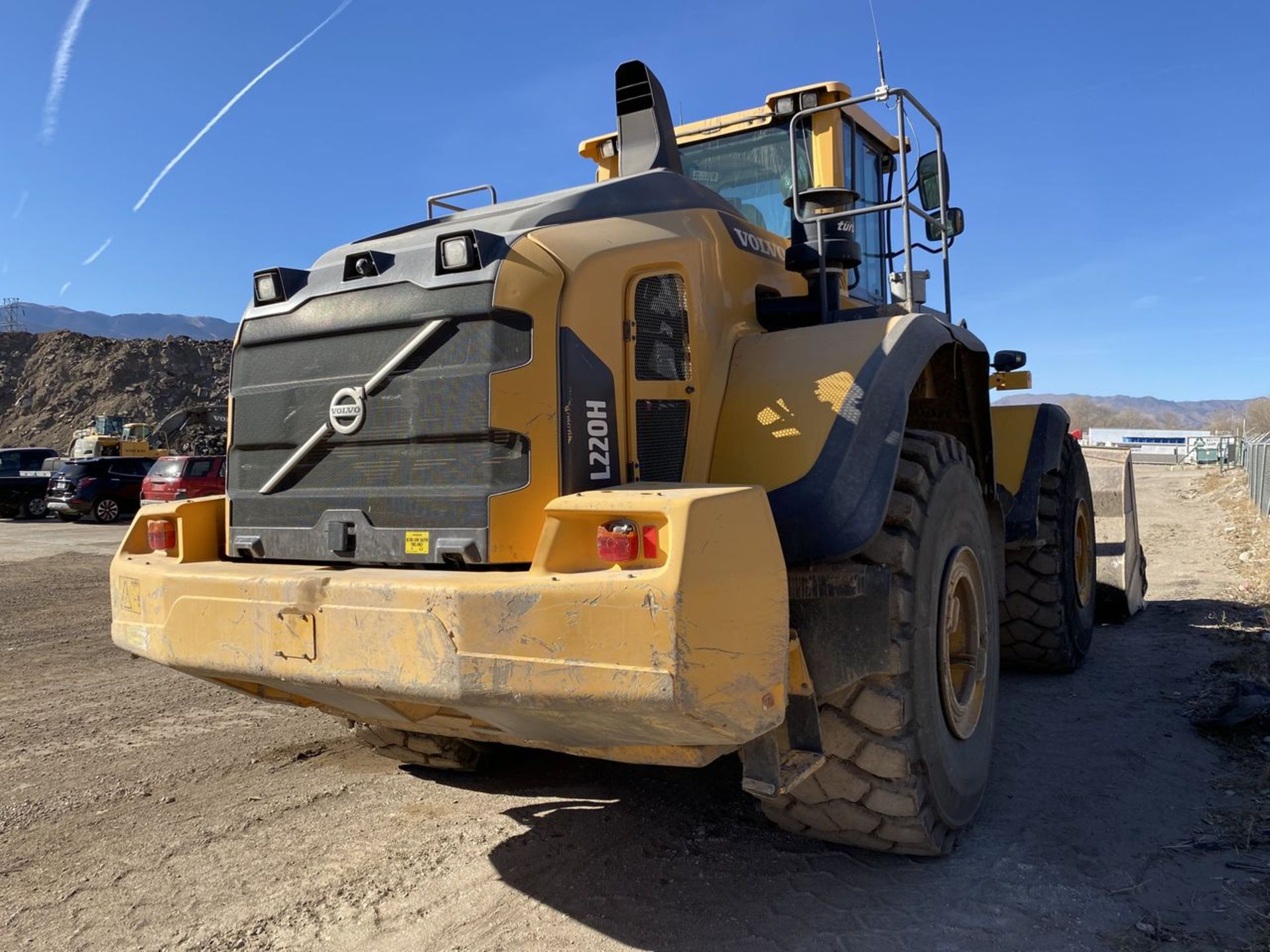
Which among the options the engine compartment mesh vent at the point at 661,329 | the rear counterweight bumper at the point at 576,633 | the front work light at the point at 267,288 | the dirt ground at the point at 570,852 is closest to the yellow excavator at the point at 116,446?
the dirt ground at the point at 570,852

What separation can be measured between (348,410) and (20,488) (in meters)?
25.8

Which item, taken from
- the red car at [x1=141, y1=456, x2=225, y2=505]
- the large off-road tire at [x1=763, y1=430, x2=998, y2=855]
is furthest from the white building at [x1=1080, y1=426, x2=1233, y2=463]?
the red car at [x1=141, y1=456, x2=225, y2=505]

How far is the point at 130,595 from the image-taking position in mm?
3449

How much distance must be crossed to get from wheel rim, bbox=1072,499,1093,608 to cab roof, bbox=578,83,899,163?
2.78 metres

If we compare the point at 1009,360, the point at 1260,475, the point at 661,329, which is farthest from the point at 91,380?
the point at 661,329

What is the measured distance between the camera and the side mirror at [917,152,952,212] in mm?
4410

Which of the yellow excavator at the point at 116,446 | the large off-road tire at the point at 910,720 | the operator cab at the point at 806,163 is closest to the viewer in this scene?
the large off-road tire at the point at 910,720

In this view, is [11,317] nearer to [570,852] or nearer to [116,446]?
[116,446]

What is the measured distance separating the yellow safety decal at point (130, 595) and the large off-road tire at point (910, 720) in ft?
7.36

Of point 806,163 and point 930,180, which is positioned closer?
point 930,180

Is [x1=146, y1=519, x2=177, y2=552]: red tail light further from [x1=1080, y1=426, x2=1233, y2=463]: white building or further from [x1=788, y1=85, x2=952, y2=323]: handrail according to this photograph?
[x1=1080, y1=426, x2=1233, y2=463]: white building

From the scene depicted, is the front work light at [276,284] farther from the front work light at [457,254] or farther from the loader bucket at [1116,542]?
the loader bucket at [1116,542]

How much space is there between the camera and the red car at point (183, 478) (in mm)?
18891

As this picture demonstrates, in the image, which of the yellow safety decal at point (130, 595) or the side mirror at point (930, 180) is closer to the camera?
the yellow safety decal at point (130, 595)
